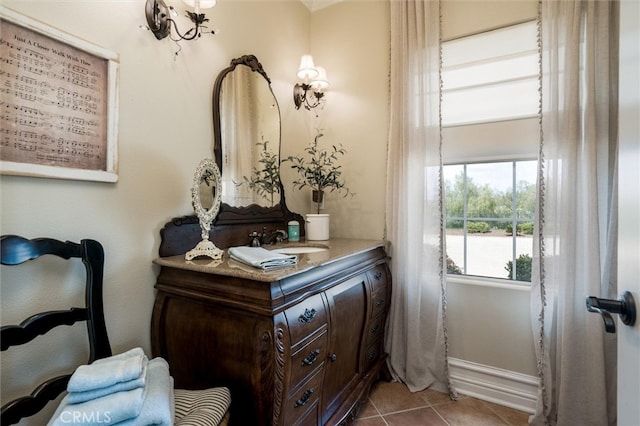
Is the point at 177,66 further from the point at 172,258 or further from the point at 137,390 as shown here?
the point at 137,390

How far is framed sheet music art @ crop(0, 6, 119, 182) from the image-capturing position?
953 mm

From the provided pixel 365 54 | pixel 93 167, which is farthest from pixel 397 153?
pixel 93 167

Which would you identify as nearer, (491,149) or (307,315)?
(307,315)

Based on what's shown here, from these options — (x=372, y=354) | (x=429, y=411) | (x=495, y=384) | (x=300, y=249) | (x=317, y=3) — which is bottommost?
(x=429, y=411)

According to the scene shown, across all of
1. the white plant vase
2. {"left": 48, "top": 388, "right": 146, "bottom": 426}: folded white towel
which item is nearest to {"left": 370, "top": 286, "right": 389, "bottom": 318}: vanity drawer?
the white plant vase

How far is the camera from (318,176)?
223 cm

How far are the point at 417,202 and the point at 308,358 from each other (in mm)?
1255

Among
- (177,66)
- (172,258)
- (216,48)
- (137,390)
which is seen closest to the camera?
(137,390)

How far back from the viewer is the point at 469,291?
2.01 meters

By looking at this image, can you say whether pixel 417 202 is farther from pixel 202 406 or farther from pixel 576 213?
pixel 202 406

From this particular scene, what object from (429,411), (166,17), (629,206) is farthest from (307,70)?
(429,411)

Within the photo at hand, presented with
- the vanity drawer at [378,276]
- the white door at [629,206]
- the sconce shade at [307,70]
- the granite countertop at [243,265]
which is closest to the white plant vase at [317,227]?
the vanity drawer at [378,276]

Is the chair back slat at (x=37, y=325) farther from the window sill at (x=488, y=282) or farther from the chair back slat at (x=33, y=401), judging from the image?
the window sill at (x=488, y=282)

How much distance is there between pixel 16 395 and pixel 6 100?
93 centimetres
